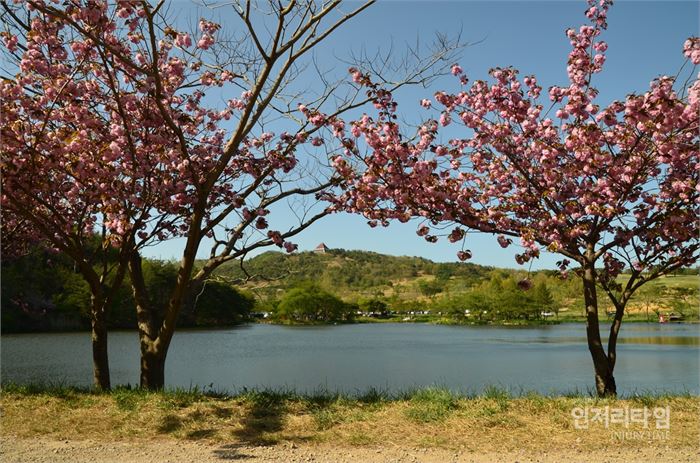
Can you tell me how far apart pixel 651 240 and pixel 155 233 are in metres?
7.37

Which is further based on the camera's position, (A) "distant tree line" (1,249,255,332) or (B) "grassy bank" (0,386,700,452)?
(A) "distant tree line" (1,249,255,332)

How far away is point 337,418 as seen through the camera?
5.96 m

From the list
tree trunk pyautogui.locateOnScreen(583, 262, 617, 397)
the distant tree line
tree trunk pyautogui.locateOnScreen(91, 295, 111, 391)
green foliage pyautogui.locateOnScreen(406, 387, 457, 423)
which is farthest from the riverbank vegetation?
green foliage pyautogui.locateOnScreen(406, 387, 457, 423)

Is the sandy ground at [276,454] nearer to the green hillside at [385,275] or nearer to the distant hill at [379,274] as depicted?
the green hillside at [385,275]

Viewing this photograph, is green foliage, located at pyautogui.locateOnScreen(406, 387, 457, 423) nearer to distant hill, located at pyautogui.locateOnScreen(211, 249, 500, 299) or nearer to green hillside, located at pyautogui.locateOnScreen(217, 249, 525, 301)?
green hillside, located at pyautogui.locateOnScreen(217, 249, 525, 301)

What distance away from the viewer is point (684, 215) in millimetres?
6730

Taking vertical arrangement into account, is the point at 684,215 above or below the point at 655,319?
above

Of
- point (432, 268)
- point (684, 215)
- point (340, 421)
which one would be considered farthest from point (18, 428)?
point (432, 268)

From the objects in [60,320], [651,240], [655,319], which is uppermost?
[651,240]

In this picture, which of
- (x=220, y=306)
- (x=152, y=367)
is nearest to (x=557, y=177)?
(x=152, y=367)

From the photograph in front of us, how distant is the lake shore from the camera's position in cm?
496

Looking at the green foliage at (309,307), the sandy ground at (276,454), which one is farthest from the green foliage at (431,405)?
the green foliage at (309,307)

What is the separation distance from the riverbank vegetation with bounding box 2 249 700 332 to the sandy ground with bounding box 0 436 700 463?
366cm

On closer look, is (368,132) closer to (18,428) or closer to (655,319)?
(18,428)
